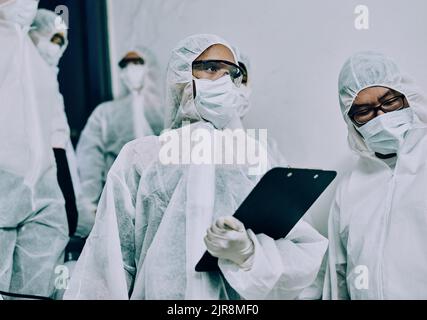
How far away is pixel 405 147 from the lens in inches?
53.6

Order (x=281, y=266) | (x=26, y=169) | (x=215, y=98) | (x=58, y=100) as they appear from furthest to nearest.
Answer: (x=58, y=100) → (x=26, y=169) → (x=215, y=98) → (x=281, y=266)

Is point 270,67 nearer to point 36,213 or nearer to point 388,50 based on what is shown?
point 388,50

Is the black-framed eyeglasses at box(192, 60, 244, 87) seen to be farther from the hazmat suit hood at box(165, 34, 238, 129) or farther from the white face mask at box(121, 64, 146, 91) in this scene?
the white face mask at box(121, 64, 146, 91)

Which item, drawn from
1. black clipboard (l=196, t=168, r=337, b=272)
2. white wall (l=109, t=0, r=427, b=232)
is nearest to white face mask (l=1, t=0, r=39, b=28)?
white wall (l=109, t=0, r=427, b=232)

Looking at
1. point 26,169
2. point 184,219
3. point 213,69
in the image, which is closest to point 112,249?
point 184,219

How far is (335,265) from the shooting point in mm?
1361

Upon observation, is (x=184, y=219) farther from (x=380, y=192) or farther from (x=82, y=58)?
(x=82, y=58)

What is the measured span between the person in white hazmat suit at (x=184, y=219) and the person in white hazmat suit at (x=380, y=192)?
0.11 meters

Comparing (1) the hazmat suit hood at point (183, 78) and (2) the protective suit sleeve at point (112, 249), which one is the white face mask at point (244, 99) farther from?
(2) the protective suit sleeve at point (112, 249)

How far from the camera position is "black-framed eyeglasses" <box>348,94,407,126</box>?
138 centimetres

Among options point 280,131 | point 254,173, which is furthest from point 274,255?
point 280,131

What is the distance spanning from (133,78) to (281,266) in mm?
733

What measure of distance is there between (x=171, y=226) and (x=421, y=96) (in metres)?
0.70

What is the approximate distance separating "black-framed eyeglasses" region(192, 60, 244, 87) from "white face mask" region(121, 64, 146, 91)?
32cm
